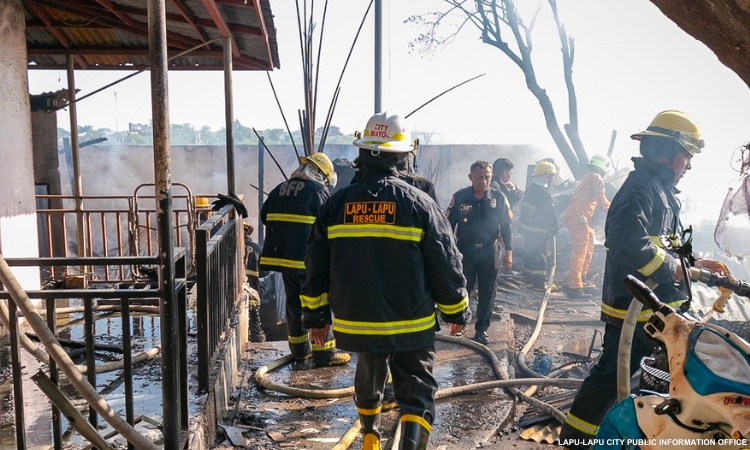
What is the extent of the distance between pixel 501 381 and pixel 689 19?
331 cm

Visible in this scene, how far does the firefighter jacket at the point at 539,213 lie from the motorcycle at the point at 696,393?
354 inches

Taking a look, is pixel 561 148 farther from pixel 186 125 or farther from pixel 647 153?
pixel 186 125

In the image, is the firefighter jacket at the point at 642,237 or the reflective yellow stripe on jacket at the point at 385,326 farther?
the firefighter jacket at the point at 642,237

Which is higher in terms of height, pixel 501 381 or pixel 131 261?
pixel 131 261

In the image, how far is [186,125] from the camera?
64.6m

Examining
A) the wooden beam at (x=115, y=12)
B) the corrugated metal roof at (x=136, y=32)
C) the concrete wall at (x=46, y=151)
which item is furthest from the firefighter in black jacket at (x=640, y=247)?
the concrete wall at (x=46, y=151)

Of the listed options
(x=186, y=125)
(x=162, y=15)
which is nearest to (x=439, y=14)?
(x=162, y=15)

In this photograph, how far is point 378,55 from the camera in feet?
29.2

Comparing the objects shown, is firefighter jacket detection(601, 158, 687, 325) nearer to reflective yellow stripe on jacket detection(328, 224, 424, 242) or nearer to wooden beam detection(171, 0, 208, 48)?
reflective yellow stripe on jacket detection(328, 224, 424, 242)

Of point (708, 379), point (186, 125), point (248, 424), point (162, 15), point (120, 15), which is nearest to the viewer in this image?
point (708, 379)

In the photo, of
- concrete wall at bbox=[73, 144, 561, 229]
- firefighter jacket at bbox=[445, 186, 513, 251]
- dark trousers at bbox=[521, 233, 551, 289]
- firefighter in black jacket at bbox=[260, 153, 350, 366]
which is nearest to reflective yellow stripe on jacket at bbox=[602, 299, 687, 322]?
firefighter in black jacket at bbox=[260, 153, 350, 366]

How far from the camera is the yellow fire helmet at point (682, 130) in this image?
12.6 feet

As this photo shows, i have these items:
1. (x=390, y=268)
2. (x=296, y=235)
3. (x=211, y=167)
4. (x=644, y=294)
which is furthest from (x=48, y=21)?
(x=211, y=167)

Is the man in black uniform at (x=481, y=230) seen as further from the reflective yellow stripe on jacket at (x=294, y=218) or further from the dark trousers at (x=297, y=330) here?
the reflective yellow stripe on jacket at (x=294, y=218)
